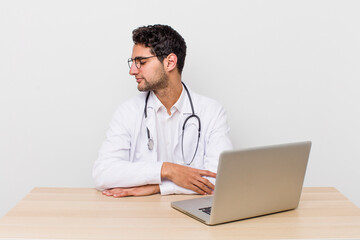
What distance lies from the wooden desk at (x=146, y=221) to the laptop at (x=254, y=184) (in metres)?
0.04

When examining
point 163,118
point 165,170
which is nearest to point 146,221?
point 165,170

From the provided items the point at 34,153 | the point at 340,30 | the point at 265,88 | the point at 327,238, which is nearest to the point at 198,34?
the point at 265,88

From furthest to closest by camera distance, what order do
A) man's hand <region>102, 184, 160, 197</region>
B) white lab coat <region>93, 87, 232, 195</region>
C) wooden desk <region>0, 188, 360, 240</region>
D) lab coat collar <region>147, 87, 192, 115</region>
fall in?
lab coat collar <region>147, 87, 192, 115</region>, white lab coat <region>93, 87, 232, 195</region>, man's hand <region>102, 184, 160, 197</region>, wooden desk <region>0, 188, 360, 240</region>

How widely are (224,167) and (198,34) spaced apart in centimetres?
165

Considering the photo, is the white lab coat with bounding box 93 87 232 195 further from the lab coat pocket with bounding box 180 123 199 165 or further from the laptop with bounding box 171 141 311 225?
the laptop with bounding box 171 141 311 225

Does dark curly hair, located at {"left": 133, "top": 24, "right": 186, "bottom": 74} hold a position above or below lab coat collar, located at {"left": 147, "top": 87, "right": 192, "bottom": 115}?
above

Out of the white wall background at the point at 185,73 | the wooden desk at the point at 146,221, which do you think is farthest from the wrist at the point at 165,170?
the white wall background at the point at 185,73

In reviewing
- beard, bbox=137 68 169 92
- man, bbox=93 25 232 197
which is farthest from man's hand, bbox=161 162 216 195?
beard, bbox=137 68 169 92

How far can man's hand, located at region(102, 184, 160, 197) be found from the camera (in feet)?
6.18

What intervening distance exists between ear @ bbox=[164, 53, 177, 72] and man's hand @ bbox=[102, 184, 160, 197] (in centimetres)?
78

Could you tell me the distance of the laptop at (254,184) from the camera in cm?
142

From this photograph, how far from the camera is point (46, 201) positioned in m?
1.77

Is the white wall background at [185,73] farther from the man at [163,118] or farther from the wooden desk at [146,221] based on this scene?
the wooden desk at [146,221]

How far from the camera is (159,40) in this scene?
2412 mm
